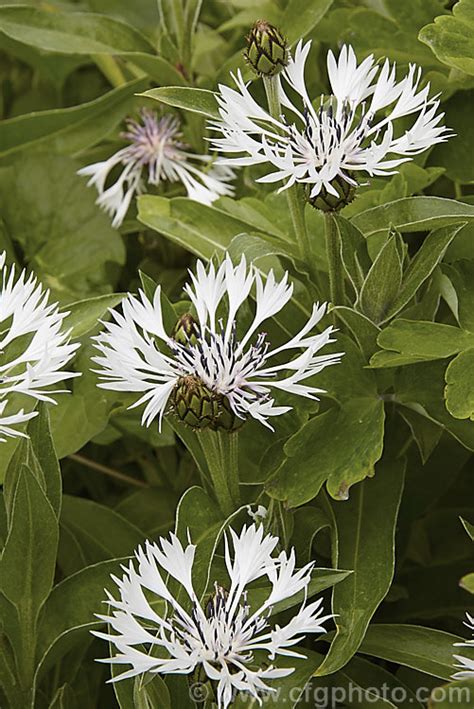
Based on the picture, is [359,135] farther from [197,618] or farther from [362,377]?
[197,618]

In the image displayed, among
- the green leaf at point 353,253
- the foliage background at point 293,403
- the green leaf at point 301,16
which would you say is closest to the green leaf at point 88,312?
the foliage background at point 293,403

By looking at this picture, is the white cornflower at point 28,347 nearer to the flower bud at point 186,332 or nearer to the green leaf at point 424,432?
the flower bud at point 186,332

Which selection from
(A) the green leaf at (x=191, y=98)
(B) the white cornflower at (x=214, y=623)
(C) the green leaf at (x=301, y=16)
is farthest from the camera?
(C) the green leaf at (x=301, y=16)

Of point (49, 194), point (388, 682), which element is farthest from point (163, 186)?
point (388, 682)

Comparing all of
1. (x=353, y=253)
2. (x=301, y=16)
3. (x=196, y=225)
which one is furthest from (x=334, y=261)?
(x=301, y=16)

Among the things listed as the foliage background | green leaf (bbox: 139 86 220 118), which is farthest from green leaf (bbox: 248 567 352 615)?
green leaf (bbox: 139 86 220 118)
